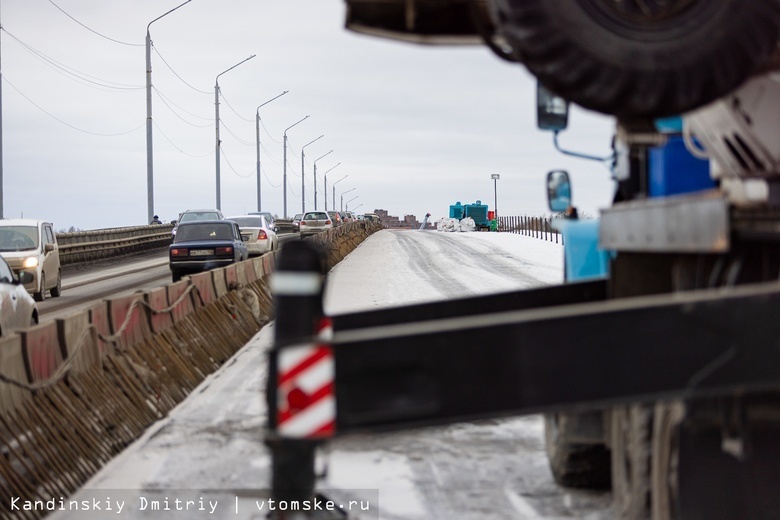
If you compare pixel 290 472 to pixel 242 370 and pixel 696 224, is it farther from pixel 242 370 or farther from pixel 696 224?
pixel 242 370

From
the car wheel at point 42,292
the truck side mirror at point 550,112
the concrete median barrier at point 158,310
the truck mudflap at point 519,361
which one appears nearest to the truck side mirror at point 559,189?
the truck side mirror at point 550,112

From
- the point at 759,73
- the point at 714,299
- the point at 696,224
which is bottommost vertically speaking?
the point at 714,299

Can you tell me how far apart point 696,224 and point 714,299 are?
572mm

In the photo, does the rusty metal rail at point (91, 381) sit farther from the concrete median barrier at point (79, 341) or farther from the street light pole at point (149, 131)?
the street light pole at point (149, 131)

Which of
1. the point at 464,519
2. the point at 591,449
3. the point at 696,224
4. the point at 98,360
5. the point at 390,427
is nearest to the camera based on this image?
the point at 390,427

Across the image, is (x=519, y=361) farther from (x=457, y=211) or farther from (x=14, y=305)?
(x=457, y=211)

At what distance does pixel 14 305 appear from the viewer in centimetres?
1187

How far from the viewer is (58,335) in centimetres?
736

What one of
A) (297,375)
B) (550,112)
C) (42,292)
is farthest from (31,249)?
(297,375)

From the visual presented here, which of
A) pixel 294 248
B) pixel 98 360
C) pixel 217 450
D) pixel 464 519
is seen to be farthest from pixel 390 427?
pixel 98 360

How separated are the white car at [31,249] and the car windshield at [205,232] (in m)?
5.64

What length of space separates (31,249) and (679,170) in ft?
58.9

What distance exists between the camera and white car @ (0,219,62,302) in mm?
20125

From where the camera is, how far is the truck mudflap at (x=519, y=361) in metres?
3.05
